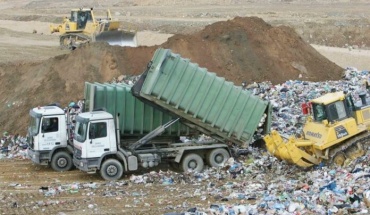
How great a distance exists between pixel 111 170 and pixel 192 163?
2.04 metres

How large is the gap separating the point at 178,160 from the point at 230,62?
867 cm

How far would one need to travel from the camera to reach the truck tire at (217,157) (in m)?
17.4

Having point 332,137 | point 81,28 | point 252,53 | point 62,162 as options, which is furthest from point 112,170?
point 81,28

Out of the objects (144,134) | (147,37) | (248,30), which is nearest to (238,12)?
(147,37)

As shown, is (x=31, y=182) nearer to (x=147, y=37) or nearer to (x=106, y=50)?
(x=106, y=50)

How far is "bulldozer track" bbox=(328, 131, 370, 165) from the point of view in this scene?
50.6 feet

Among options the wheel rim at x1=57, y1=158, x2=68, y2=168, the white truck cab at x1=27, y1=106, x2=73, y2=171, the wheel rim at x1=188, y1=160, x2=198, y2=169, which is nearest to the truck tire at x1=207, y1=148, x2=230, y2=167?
the wheel rim at x1=188, y1=160, x2=198, y2=169

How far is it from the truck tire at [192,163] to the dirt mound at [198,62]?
7213 mm

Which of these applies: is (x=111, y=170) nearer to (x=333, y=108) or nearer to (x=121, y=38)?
(x=333, y=108)

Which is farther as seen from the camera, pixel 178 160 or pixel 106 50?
pixel 106 50

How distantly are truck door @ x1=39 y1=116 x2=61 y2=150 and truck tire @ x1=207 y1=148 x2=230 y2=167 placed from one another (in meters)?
3.80

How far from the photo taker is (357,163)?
14688mm

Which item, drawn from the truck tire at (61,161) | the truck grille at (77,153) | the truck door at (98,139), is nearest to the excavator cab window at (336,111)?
the truck door at (98,139)

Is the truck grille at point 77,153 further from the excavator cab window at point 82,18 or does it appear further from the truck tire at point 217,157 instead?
the excavator cab window at point 82,18
